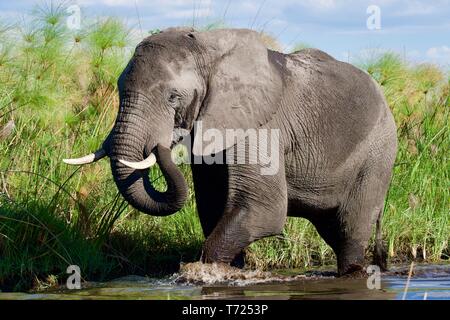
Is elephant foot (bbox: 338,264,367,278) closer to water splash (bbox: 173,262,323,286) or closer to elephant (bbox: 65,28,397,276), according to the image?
elephant (bbox: 65,28,397,276)

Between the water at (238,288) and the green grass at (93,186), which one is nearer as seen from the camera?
the water at (238,288)

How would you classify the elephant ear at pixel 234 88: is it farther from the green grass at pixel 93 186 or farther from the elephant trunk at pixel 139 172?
Answer: the green grass at pixel 93 186

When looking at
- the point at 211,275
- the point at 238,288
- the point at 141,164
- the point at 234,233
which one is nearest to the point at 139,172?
the point at 141,164

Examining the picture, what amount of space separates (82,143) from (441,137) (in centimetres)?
362

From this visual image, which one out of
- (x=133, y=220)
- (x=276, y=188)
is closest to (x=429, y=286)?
(x=276, y=188)

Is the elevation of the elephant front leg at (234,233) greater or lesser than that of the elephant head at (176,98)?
lesser

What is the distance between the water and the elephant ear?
0.89m

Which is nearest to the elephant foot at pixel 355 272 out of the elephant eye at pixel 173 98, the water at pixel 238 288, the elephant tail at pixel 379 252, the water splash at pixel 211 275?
the water at pixel 238 288

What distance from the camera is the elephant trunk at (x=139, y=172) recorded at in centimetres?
691

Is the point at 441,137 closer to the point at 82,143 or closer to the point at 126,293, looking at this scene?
the point at 82,143

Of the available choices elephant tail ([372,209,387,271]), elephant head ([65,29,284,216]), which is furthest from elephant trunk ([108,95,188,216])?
elephant tail ([372,209,387,271])

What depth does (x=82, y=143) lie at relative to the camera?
9797mm

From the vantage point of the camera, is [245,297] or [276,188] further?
[276,188]
